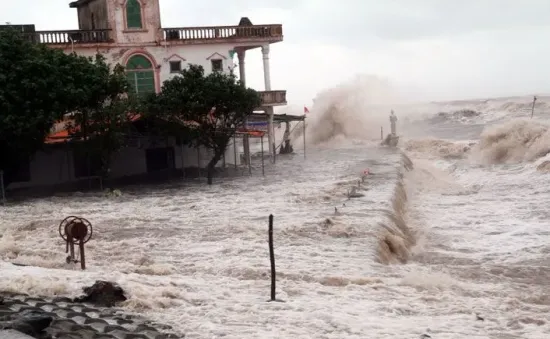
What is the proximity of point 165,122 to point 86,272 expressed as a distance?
14544mm

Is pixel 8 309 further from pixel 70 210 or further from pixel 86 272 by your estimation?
pixel 70 210

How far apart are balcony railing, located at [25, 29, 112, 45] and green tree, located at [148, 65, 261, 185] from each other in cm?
571

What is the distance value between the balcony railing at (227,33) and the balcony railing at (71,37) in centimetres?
258

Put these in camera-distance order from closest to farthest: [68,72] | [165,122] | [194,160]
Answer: [68,72] → [165,122] → [194,160]

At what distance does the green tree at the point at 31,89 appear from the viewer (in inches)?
888

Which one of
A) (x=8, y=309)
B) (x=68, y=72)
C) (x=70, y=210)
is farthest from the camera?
(x=68, y=72)

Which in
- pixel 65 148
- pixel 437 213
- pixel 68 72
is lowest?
pixel 437 213

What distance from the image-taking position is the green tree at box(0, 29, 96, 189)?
74.0ft

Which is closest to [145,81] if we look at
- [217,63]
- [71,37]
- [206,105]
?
[217,63]

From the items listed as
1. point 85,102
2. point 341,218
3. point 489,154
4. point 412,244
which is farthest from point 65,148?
→ point 489,154

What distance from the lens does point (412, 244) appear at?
17203 mm

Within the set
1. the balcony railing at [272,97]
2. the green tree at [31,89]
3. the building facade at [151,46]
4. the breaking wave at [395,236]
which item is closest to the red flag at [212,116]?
the building facade at [151,46]

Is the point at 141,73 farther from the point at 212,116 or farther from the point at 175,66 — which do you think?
the point at 212,116

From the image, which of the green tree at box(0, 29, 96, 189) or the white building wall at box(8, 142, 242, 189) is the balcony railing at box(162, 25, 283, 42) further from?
the green tree at box(0, 29, 96, 189)
